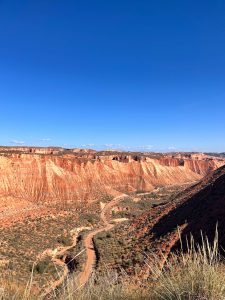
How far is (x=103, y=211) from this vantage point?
206ft

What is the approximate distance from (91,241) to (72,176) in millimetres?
40710

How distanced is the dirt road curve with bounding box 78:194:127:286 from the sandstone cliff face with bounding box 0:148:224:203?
514 centimetres

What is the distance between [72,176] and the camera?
78.4m

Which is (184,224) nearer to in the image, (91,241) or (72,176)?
(91,241)

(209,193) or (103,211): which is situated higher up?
(209,193)

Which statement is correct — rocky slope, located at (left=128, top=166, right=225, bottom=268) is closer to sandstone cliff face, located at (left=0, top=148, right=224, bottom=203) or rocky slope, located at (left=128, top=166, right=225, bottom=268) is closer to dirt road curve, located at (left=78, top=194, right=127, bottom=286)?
dirt road curve, located at (left=78, top=194, right=127, bottom=286)

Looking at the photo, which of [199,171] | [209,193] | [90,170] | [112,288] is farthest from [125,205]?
[199,171]

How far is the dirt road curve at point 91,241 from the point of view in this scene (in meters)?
23.1

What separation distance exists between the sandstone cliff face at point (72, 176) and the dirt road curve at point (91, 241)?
16.9 feet

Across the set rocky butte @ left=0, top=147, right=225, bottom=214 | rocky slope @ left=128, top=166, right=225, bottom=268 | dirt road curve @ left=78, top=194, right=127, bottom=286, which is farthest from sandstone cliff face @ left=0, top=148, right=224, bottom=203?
rocky slope @ left=128, top=166, right=225, bottom=268

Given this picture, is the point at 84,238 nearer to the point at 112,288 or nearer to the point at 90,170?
the point at 112,288

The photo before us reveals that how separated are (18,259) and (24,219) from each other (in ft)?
57.0

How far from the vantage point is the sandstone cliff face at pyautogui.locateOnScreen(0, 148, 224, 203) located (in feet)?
216

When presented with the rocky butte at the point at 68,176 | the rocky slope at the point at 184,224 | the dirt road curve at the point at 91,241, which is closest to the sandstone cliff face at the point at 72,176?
the rocky butte at the point at 68,176
